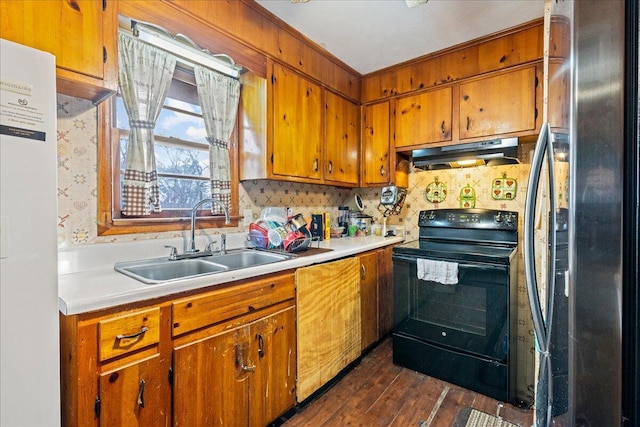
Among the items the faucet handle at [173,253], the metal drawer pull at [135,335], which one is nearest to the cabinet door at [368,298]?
the faucet handle at [173,253]

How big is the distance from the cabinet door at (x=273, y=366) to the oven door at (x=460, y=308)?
0.98 metres

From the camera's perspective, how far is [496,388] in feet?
6.18

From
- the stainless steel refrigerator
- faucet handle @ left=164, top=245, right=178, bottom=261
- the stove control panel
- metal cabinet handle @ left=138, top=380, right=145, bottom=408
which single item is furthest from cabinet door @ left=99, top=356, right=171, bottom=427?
the stove control panel

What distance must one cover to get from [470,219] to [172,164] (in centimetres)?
226

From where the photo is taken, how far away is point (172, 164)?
185 centimetres

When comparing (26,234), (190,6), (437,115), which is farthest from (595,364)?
(437,115)

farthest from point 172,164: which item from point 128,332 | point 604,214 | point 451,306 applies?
point 451,306

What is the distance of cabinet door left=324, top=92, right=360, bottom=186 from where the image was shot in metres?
2.61

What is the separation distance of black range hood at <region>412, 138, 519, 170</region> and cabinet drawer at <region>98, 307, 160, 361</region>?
2.25 m

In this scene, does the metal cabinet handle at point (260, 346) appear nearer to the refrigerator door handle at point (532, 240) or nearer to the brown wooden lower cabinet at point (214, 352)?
the brown wooden lower cabinet at point (214, 352)

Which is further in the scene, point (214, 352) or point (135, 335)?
point (214, 352)

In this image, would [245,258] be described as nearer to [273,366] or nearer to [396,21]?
[273,366]

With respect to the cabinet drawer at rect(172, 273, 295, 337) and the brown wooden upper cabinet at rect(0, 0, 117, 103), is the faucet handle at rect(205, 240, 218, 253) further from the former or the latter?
the brown wooden upper cabinet at rect(0, 0, 117, 103)

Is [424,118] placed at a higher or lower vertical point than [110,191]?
higher
